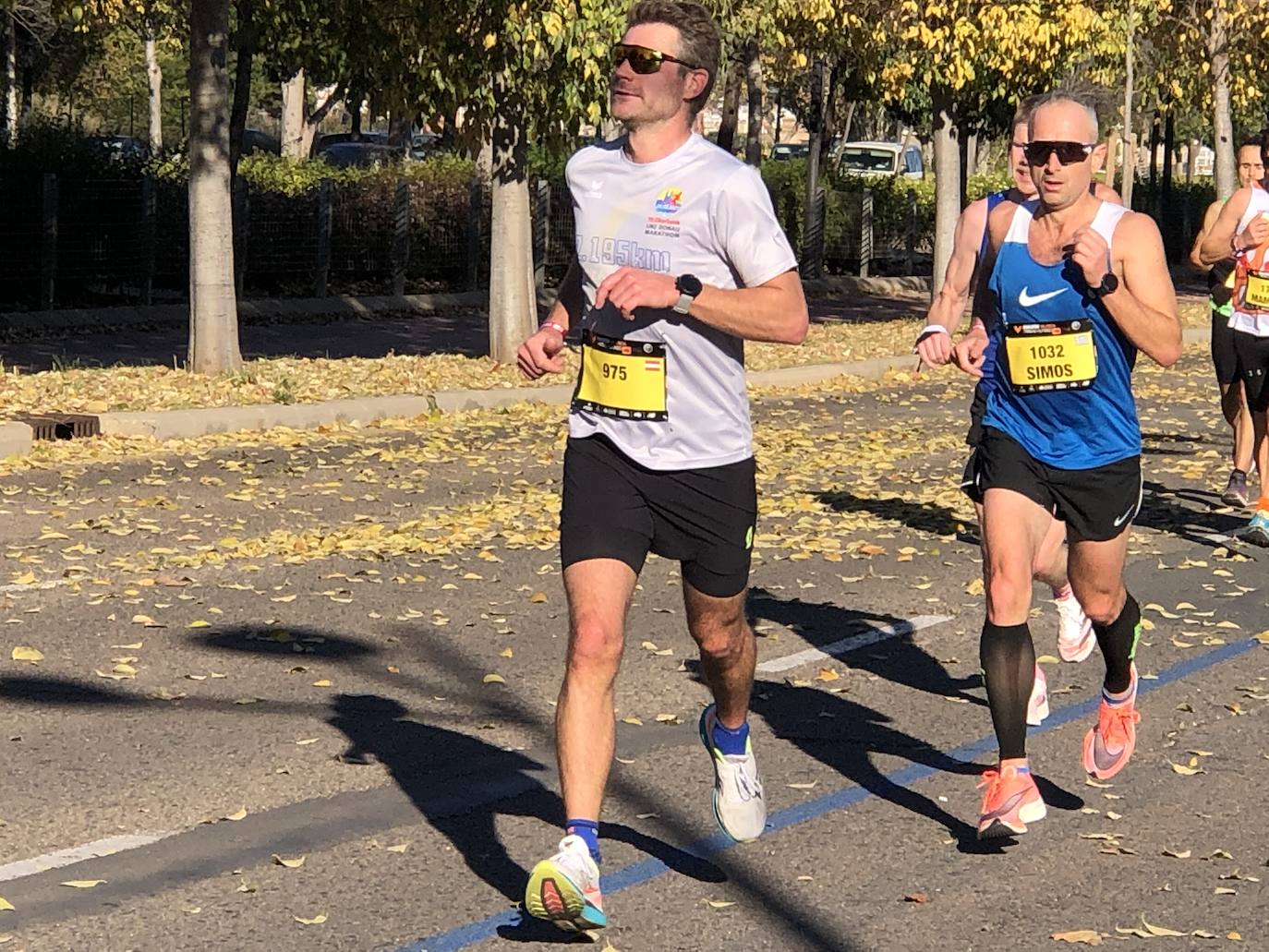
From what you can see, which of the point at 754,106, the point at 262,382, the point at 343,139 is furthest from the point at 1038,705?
the point at 343,139

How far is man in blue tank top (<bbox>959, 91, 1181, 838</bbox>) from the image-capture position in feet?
20.2

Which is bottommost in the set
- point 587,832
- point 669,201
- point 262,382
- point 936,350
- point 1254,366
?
point 262,382

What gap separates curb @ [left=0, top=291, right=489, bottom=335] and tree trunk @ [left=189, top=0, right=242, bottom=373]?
6896 millimetres

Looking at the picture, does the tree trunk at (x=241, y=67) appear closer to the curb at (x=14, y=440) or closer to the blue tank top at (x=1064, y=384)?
the curb at (x=14, y=440)

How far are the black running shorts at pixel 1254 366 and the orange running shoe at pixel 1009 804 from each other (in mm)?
6388

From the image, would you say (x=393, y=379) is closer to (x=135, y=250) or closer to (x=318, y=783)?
(x=135, y=250)

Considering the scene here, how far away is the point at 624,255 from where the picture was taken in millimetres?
5449

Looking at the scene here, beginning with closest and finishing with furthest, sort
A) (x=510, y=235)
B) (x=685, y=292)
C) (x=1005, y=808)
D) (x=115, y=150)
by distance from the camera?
(x=685, y=292) → (x=1005, y=808) → (x=510, y=235) → (x=115, y=150)

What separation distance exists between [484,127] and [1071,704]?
1327 centimetres

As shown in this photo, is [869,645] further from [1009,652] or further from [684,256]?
[684,256]

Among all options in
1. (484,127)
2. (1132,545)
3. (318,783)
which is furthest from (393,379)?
(318,783)

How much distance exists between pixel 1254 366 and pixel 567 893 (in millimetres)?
7876

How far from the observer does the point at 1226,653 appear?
8.84 meters

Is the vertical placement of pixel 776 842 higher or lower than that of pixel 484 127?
lower
